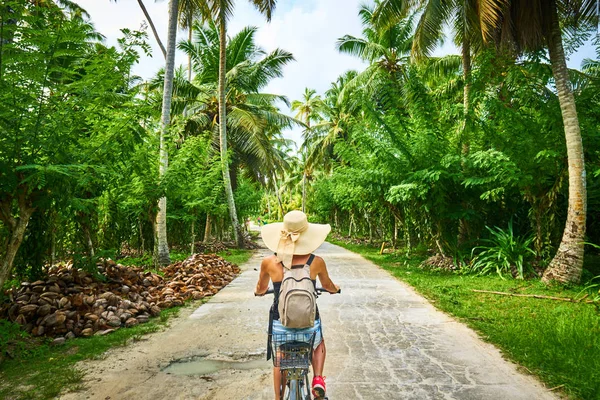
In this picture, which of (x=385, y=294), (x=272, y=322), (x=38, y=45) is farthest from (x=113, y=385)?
(x=385, y=294)

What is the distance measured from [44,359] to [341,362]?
328 centimetres

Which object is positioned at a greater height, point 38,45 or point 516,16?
point 516,16

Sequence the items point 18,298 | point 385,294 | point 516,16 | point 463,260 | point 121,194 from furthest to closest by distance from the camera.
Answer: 1. point 463,260
2. point 121,194
3. point 516,16
4. point 385,294
5. point 18,298

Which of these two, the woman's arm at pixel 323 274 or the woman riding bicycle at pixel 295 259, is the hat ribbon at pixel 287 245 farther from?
the woman's arm at pixel 323 274

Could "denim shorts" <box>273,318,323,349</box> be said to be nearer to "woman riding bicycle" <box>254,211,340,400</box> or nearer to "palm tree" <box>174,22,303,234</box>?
"woman riding bicycle" <box>254,211,340,400</box>

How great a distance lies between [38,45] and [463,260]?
10.7 metres

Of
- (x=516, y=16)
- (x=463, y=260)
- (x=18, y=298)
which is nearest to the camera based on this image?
(x=18, y=298)

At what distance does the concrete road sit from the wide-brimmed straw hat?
1.50 metres

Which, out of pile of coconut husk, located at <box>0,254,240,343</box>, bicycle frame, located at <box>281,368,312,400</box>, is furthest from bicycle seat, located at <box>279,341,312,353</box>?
pile of coconut husk, located at <box>0,254,240,343</box>

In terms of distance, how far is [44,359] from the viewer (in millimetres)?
4453

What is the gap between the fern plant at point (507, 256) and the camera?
9719 millimetres

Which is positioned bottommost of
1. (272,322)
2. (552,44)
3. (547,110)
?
(272,322)

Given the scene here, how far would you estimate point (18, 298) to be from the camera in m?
5.62

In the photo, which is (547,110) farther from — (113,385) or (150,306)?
(113,385)
